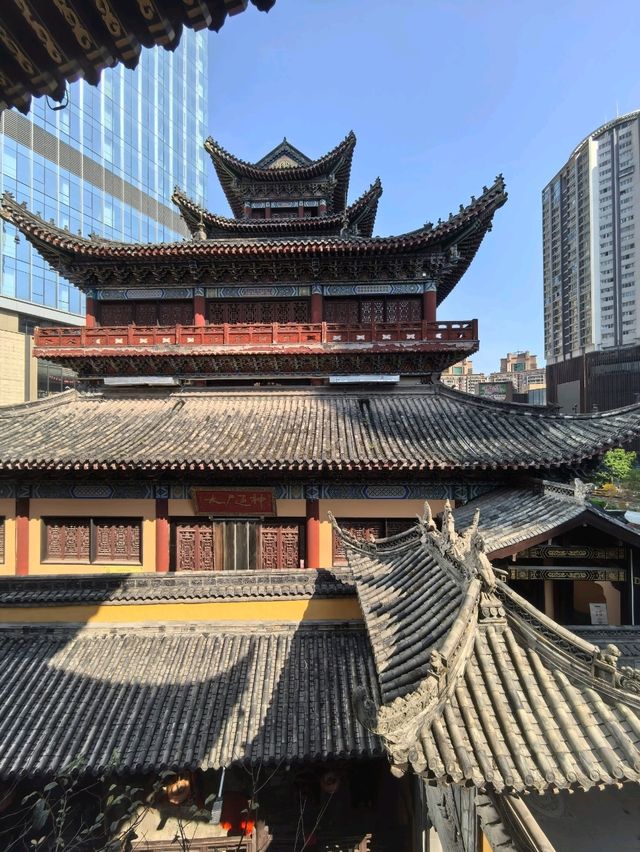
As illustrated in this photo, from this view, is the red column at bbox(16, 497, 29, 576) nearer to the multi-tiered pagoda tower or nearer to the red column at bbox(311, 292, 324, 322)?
the multi-tiered pagoda tower

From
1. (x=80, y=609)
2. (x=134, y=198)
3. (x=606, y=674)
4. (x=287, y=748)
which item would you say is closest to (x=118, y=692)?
(x=80, y=609)

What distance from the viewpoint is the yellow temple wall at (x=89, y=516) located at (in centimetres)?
1192

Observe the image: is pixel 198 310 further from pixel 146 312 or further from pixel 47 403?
pixel 47 403

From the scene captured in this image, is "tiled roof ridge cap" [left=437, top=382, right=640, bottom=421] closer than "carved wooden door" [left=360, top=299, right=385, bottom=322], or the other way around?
"tiled roof ridge cap" [left=437, top=382, right=640, bottom=421]

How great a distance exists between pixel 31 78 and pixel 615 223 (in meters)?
65.9

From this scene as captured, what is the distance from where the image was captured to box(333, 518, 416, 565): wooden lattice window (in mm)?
11805

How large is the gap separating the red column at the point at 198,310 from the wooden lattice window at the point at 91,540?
6.76m

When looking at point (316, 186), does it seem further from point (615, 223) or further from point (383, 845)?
point (615, 223)

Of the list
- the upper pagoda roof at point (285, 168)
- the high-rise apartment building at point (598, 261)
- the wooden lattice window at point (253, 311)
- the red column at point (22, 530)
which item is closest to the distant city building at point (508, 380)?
the high-rise apartment building at point (598, 261)

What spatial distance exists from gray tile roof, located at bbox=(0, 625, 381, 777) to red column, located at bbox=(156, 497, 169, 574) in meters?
2.86

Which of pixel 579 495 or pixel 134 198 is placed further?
pixel 134 198

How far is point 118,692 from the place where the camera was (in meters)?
7.80

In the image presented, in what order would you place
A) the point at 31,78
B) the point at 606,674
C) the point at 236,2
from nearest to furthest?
the point at 236,2 → the point at 31,78 → the point at 606,674

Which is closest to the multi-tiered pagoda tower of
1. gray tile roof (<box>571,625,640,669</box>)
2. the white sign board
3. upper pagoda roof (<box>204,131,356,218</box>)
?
upper pagoda roof (<box>204,131,356,218</box>)
